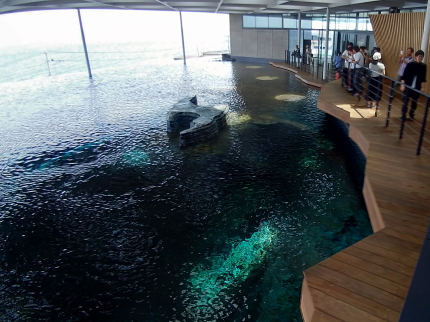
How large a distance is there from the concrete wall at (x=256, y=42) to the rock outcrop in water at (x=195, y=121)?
1420 centimetres

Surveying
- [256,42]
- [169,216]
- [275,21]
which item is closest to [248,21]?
[256,42]

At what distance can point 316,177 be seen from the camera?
6.62m

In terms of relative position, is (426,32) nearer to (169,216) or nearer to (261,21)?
(169,216)

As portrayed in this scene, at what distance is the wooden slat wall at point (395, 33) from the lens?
27.3 feet

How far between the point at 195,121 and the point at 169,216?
451 centimetres

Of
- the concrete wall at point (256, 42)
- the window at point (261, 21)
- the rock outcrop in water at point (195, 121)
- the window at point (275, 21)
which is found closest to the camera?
the rock outcrop in water at point (195, 121)

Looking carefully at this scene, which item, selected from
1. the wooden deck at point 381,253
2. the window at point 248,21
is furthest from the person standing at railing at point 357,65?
the window at point 248,21

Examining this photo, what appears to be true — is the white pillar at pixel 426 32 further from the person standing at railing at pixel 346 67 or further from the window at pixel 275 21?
the window at pixel 275 21

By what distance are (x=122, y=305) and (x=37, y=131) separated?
8.93 metres

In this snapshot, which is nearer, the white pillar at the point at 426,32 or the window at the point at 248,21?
the white pillar at the point at 426,32

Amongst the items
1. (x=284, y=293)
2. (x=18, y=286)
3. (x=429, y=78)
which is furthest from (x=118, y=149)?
(x=429, y=78)

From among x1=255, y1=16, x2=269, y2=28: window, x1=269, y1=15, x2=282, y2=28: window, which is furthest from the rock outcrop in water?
x1=255, y1=16, x2=269, y2=28: window

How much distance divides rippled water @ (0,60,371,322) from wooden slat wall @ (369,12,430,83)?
2.55 metres

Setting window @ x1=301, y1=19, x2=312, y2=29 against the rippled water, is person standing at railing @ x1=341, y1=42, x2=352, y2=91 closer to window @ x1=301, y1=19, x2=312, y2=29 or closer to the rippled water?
the rippled water
